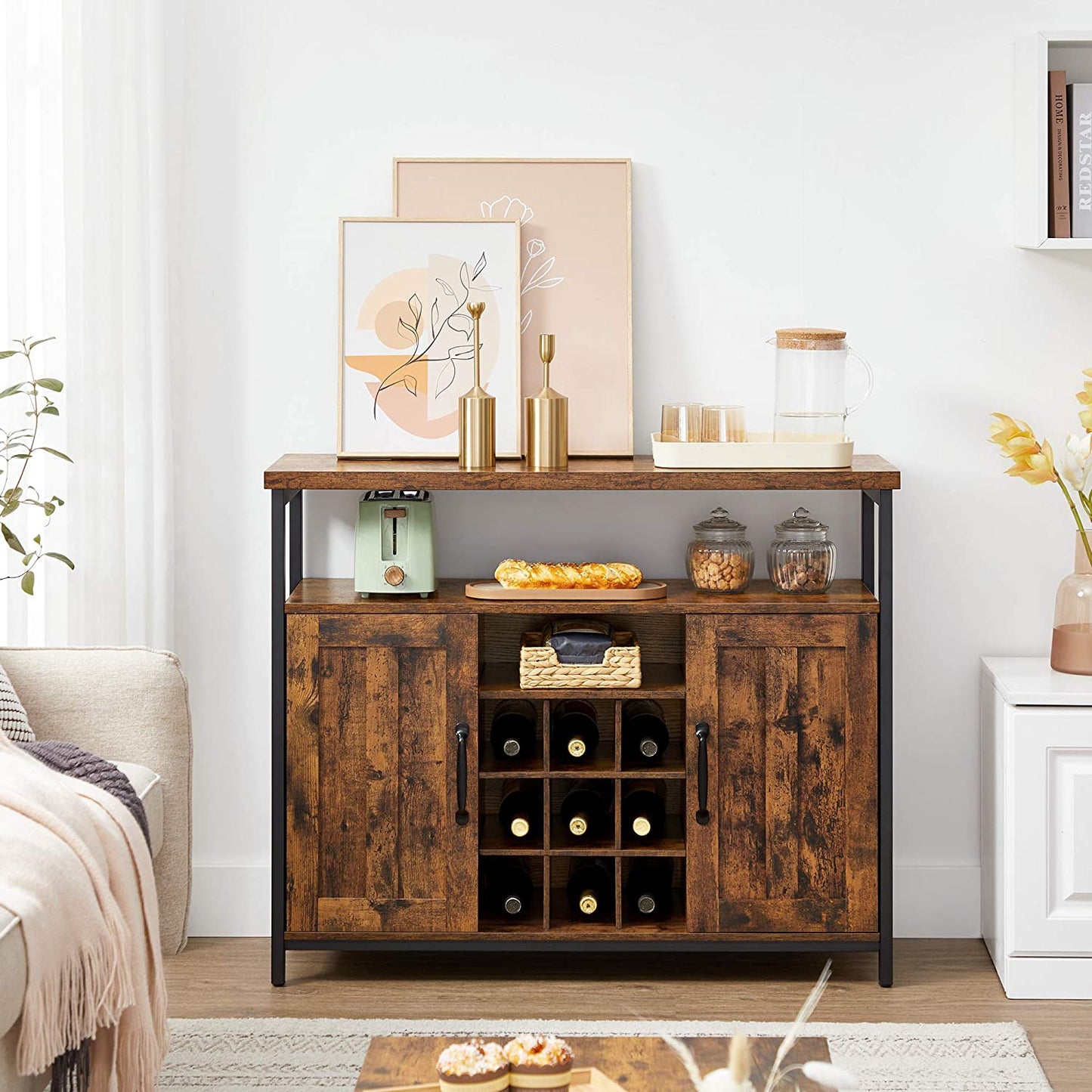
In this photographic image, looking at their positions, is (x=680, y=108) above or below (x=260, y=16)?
below

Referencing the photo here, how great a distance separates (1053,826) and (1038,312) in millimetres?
1152

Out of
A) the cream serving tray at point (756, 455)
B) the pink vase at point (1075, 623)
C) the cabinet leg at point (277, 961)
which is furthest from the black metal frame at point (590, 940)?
the pink vase at point (1075, 623)

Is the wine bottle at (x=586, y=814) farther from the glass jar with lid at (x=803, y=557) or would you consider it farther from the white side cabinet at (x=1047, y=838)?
the white side cabinet at (x=1047, y=838)

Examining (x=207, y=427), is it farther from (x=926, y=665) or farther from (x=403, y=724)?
(x=926, y=665)

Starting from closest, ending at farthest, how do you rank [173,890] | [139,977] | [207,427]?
[139,977] → [173,890] → [207,427]

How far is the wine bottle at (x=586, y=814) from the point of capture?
300 cm

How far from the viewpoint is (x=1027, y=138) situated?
3092 millimetres

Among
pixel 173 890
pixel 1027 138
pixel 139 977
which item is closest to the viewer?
pixel 139 977

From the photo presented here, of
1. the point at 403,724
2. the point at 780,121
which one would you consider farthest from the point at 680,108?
the point at 403,724

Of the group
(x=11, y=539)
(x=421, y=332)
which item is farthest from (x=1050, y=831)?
(x=11, y=539)

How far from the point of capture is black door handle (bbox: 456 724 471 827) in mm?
2914

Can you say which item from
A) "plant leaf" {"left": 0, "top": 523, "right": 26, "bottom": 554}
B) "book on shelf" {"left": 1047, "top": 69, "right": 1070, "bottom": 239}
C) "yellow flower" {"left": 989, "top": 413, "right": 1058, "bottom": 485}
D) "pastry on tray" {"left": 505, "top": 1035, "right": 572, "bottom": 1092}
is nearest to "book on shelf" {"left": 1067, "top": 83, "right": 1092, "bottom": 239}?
"book on shelf" {"left": 1047, "top": 69, "right": 1070, "bottom": 239}

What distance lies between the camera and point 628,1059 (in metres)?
1.88

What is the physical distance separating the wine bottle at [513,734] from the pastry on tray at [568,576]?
9.9 inches
